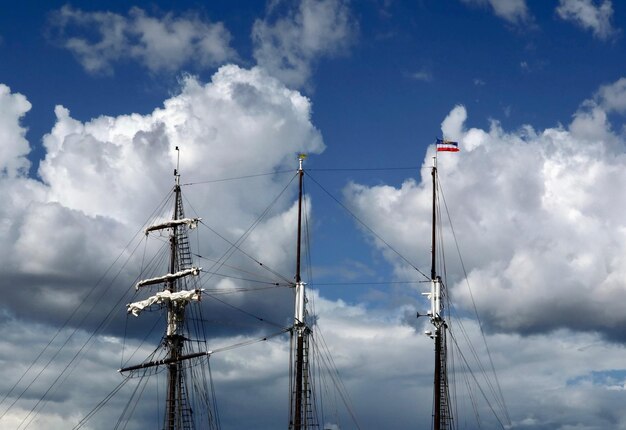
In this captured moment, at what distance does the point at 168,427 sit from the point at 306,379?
1697cm

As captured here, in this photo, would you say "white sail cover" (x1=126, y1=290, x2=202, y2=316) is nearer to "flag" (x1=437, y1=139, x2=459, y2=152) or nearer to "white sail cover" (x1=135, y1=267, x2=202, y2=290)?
"white sail cover" (x1=135, y1=267, x2=202, y2=290)

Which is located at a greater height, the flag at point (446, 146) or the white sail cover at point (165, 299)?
the flag at point (446, 146)

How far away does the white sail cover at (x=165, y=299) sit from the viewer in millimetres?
139500

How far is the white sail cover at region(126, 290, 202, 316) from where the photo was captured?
458 feet

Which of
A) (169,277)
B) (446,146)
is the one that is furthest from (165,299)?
(446,146)

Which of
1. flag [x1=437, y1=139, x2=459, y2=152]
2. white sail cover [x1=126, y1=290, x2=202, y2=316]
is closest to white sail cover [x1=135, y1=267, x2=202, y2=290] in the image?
white sail cover [x1=126, y1=290, x2=202, y2=316]

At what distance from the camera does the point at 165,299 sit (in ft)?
465

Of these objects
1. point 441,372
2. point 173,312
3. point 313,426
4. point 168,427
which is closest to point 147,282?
point 173,312

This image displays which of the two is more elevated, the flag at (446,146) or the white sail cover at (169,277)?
the flag at (446,146)

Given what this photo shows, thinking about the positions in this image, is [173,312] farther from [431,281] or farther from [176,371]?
[431,281]

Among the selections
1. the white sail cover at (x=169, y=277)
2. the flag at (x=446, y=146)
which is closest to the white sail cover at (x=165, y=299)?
the white sail cover at (x=169, y=277)

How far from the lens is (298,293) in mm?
134125

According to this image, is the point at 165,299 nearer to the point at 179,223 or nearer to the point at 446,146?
the point at 179,223

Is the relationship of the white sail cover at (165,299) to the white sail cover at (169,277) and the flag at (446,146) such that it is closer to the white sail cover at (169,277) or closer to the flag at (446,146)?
the white sail cover at (169,277)
